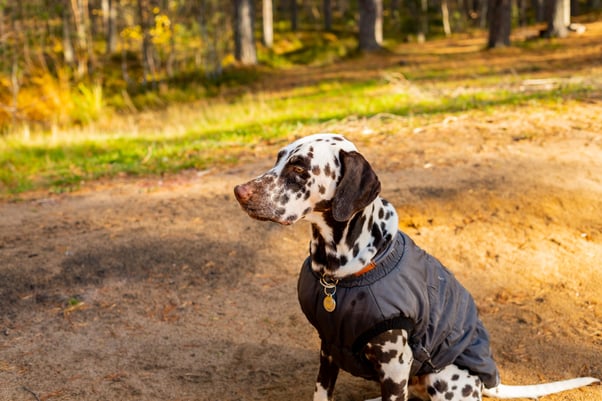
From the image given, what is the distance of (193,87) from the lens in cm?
2227

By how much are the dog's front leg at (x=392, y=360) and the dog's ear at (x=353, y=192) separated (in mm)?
731

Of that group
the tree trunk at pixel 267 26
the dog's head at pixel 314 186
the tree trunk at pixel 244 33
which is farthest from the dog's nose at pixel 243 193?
the tree trunk at pixel 267 26

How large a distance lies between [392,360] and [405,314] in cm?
31

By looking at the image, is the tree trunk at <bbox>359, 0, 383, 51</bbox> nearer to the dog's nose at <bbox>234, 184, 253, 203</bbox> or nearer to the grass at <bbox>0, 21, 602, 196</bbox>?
the grass at <bbox>0, 21, 602, 196</bbox>

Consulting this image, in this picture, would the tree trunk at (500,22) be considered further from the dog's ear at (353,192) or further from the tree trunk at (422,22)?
the dog's ear at (353,192)

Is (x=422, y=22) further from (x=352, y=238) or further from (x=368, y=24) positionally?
(x=352, y=238)

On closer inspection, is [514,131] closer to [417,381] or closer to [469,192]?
[469,192]

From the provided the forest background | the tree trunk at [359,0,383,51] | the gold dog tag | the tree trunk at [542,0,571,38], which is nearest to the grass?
the forest background

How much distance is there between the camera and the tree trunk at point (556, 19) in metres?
23.1

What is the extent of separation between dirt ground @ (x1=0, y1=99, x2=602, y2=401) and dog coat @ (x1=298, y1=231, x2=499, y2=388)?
3.34 ft

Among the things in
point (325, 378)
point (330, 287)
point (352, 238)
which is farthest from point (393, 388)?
point (352, 238)

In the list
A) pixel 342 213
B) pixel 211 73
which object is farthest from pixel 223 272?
pixel 211 73

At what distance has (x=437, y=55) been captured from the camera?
24.7 meters

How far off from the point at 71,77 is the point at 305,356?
24.1 metres
